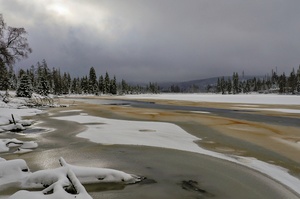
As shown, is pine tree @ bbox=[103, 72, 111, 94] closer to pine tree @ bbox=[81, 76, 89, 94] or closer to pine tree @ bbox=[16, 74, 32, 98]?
pine tree @ bbox=[81, 76, 89, 94]

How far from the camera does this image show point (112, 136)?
12.7 m

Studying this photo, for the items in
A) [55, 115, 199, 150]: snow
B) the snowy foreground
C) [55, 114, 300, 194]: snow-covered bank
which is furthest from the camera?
[55, 115, 199, 150]: snow

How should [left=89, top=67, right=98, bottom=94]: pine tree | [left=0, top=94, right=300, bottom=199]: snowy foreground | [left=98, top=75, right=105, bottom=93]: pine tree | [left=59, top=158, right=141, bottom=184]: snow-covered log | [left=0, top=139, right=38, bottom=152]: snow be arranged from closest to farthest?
1. [left=0, top=94, right=300, bottom=199]: snowy foreground
2. [left=59, top=158, right=141, bottom=184]: snow-covered log
3. [left=0, top=139, right=38, bottom=152]: snow
4. [left=89, top=67, right=98, bottom=94]: pine tree
5. [left=98, top=75, right=105, bottom=93]: pine tree

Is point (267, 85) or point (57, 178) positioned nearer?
point (57, 178)

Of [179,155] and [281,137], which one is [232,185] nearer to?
[179,155]

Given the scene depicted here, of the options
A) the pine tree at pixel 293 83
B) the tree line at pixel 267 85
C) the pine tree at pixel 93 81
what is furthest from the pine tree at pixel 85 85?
the pine tree at pixel 293 83

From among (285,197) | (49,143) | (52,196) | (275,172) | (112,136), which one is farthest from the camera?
(112,136)

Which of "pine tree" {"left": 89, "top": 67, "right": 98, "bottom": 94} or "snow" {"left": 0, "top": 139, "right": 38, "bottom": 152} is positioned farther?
"pine tree" {"left": 89, "top": 67, "right": 98, "bottom": 94}

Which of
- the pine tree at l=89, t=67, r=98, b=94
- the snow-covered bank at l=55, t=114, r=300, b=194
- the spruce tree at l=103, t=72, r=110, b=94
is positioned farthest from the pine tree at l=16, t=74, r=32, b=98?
the spruce tree at l=103, t=72, r=110, b=94

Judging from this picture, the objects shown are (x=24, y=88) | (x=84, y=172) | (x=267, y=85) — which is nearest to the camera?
(x=84, y=172)

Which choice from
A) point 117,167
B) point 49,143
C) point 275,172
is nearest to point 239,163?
point 275,172

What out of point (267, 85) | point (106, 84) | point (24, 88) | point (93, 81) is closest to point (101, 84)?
point (106, 84)

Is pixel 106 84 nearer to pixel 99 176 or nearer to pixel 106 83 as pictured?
pixel 106 83

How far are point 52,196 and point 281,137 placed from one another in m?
11.8
